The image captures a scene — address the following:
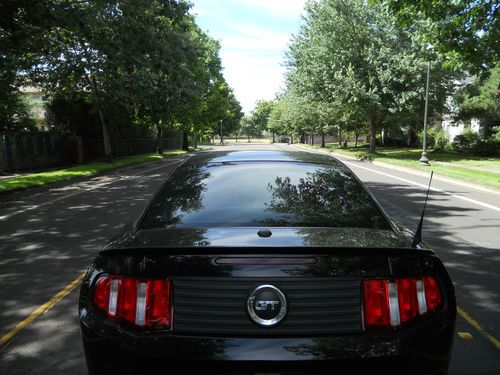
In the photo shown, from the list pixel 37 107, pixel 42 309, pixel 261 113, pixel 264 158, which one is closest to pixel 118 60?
pixel 37 107

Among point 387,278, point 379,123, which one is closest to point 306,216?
point 387,278

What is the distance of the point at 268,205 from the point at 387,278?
1.13 meters

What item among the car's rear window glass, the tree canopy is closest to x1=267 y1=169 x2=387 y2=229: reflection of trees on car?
the car's rear window glass

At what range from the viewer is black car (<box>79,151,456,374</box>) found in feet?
7.06

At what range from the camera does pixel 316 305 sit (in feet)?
7.32

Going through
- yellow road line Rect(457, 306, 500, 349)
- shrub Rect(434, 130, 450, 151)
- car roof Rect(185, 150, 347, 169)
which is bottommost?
yellow road line Rect(457, 306, 500, 349)

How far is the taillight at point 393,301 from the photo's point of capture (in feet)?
7.43

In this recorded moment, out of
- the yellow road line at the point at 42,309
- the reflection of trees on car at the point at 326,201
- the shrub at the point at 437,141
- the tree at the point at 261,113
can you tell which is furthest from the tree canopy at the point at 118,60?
the tree at the point at 261,113

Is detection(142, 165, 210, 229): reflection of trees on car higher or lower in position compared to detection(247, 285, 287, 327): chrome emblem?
higher

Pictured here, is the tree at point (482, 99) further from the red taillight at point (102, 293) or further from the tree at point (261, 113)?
the tree at point (261, 113)

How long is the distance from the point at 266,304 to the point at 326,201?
1.27 m

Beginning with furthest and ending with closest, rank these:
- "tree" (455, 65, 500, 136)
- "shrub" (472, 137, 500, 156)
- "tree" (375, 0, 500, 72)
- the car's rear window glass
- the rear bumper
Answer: "shrub" (472, 137, 500, 156), "tree" (455, 65, 500, 136), "tree" (375, 0, 500, 72), the car's rear window glass, the rear bumper

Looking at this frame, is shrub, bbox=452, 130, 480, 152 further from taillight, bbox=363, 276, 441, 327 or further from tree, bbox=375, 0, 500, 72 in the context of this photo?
taillight, bbox=363, 276, 441, 327

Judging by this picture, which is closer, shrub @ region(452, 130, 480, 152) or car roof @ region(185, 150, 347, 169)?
car roof @ region(185, 150, 347, 169)
